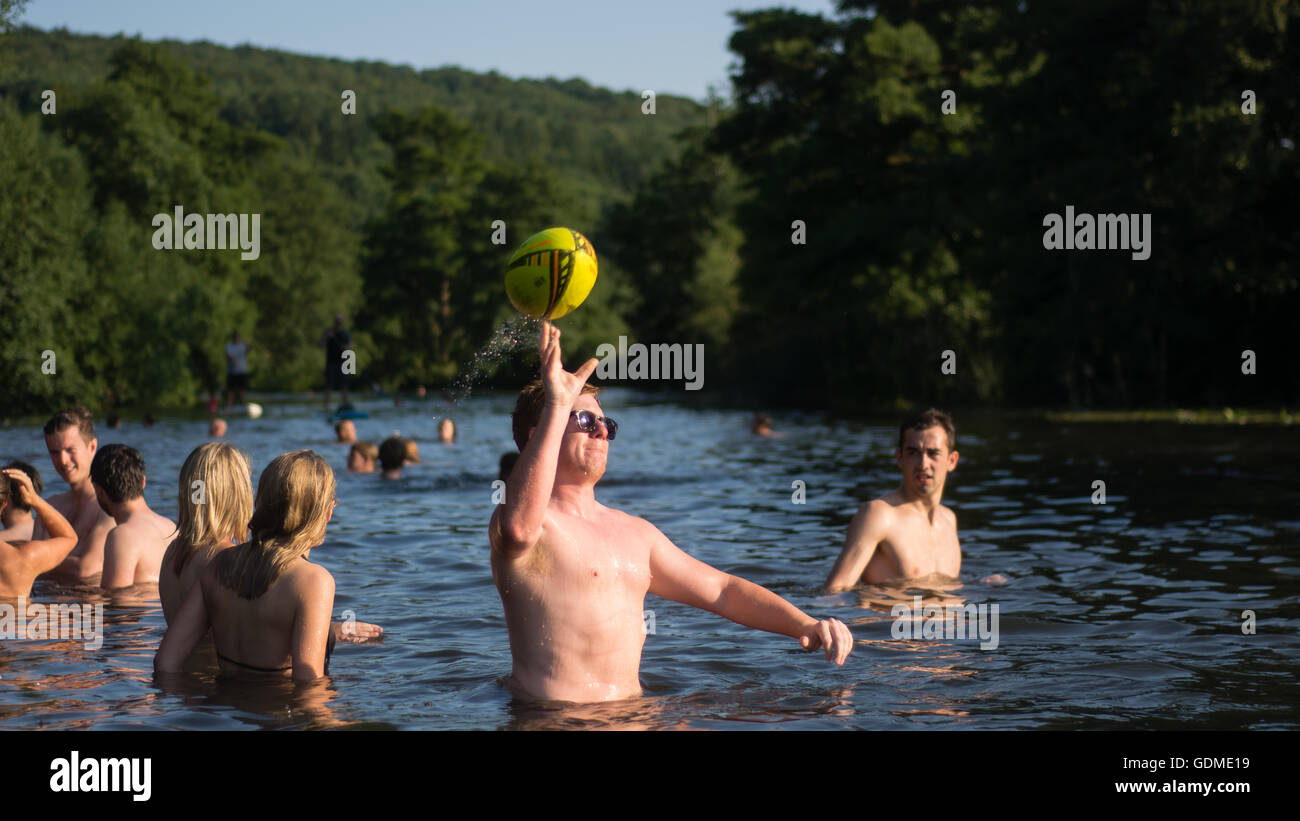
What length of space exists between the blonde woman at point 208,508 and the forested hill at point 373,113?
80.7m

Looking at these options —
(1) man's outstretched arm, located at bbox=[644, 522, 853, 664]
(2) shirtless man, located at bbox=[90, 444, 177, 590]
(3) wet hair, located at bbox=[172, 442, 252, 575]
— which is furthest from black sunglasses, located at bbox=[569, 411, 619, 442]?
(2) shirtless man, located at bbox=[90, 444, 177, 590]

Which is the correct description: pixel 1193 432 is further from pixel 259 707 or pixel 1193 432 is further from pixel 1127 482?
pixel 259 707

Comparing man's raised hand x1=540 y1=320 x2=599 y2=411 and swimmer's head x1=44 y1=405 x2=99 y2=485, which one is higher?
man's raised hand x1=540 y1=320 x2=599 y2=411

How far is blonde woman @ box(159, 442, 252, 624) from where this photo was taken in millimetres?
6918

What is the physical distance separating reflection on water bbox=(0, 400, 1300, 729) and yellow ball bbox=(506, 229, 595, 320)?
2062 millimetres

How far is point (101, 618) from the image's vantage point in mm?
9945

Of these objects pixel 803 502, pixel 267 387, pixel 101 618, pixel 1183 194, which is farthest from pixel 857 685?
pixel 267 387

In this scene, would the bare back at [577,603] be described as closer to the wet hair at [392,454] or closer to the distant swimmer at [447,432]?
the wet hair at [392,454]

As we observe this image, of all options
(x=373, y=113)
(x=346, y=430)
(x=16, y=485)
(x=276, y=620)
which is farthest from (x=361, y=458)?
(x=373, y=113)

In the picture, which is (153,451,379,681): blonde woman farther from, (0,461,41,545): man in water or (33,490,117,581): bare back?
(33,490,117,581): bare back

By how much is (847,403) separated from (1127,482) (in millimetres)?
27481

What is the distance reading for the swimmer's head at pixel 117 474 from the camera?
32.0ft

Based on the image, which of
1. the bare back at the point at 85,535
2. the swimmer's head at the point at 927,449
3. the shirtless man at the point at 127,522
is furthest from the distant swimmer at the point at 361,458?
the swimmer's head at the point at 927,449

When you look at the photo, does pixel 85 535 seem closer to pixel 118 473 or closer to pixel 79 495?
pixel 79 495
